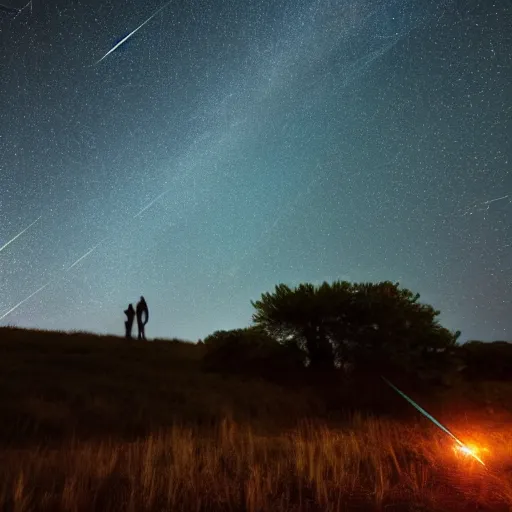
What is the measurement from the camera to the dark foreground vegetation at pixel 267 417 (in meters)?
5.06

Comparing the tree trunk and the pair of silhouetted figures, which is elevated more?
the pair of silhouetted figures

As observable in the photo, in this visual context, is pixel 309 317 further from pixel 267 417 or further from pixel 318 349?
pixel 267 417

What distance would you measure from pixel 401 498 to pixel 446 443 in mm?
4180

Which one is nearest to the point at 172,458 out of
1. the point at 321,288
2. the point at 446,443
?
the point at 446,443

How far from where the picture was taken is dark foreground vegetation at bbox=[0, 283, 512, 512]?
16.6 ft

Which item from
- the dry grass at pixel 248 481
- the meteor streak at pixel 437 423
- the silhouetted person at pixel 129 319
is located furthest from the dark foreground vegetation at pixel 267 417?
the silhouetted person at pixel 129 319

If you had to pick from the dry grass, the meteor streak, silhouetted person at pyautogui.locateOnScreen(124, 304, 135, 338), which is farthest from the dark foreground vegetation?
silhouetted person at pyautogui.locateOnScreen(124, 304, 135, 338)

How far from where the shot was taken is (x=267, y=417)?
39.6ft

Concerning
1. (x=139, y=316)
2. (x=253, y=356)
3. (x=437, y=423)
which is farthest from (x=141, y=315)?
(x=437, y=423)

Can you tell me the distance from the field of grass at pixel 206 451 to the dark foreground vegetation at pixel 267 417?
3cm

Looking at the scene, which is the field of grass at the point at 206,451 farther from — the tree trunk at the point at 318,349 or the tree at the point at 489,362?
the tree at the point at 489,362

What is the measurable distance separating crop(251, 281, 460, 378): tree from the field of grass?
76.5 inches

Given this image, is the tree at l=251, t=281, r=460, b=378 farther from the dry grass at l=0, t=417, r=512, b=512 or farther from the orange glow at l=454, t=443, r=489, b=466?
the dry grass at l=0, t=417, r=512, b=512

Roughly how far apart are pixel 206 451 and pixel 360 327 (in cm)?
1007
